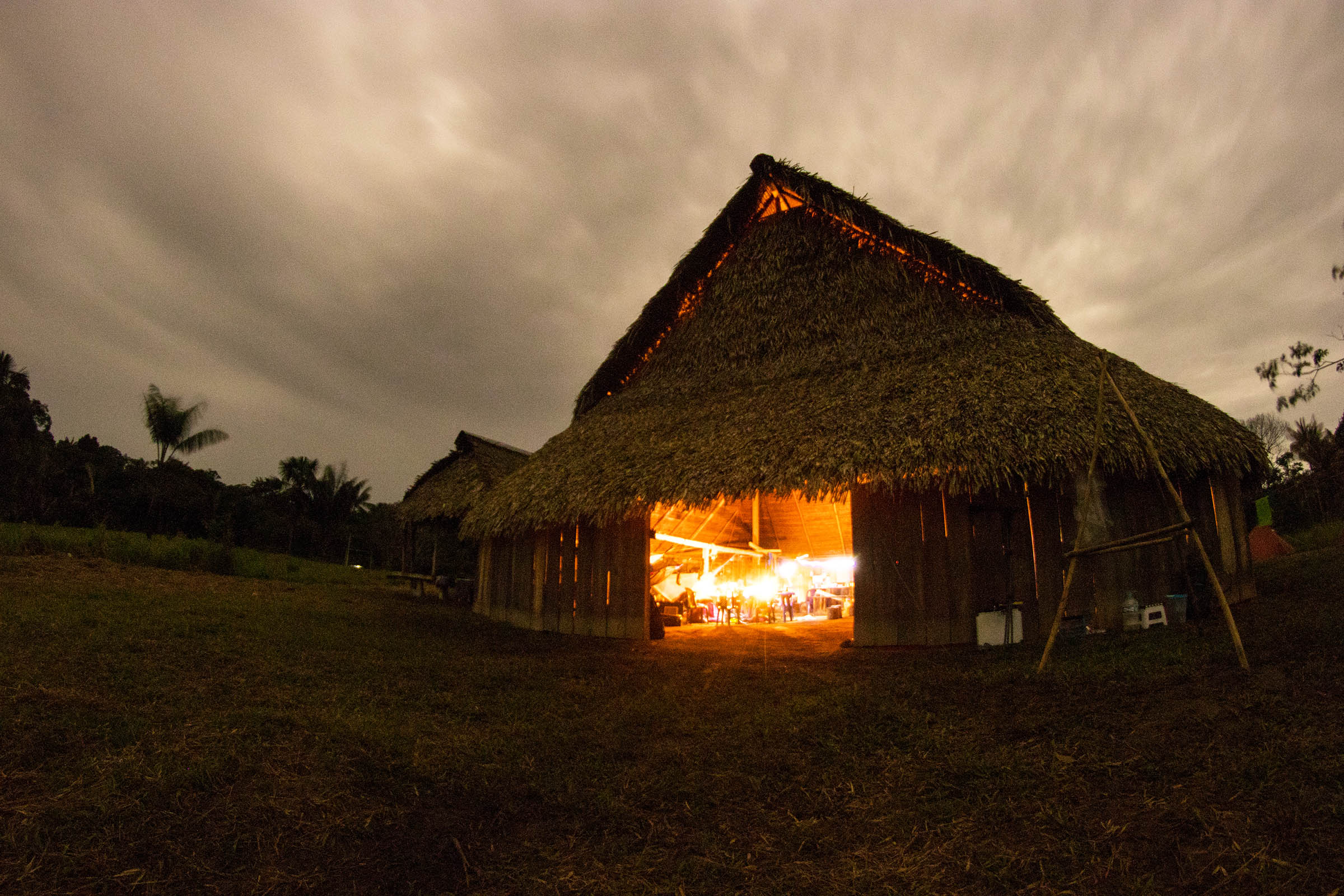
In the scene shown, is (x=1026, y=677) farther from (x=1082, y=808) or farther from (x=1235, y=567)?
(x=1235, y=567)

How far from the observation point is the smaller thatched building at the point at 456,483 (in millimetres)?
17781

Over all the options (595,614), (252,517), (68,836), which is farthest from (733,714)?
(252,517)

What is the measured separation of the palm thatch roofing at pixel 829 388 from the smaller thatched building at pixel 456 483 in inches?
176

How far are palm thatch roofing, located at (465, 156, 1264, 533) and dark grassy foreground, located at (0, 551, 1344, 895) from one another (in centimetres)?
227

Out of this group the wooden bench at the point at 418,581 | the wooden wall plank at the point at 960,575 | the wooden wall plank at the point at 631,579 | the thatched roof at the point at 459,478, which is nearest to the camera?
the wooden wall plank at the point at 960,575

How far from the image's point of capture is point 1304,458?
26000 mm

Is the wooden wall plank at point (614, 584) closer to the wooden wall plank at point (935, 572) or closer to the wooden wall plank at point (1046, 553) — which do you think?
the wooden wall plank at point (935, 572)

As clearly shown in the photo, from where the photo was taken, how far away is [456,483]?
1891cm

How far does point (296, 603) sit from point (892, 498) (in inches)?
361

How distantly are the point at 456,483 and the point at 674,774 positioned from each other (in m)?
15.9

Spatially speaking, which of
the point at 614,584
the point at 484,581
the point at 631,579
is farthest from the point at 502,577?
the point at 631,579

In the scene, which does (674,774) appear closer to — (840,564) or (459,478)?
(840,564)

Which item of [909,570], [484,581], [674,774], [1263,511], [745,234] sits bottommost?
[674,774]

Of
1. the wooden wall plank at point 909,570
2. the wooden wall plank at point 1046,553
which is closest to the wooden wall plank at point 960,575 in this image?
the wooden wall plank at point 909,570
